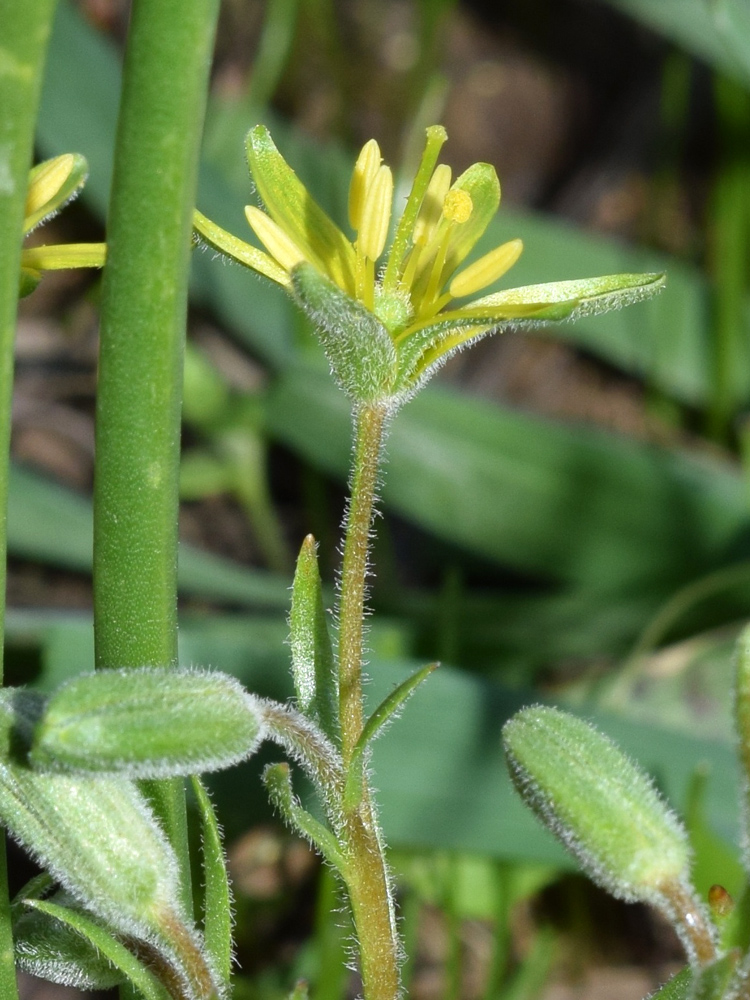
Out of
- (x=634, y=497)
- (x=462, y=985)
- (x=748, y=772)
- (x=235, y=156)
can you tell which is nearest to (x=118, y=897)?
(x=748, y=772)

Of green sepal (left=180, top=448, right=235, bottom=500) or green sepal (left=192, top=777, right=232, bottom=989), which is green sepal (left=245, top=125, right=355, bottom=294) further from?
green sepal (left=180, top=448, right=235, bottom=500)

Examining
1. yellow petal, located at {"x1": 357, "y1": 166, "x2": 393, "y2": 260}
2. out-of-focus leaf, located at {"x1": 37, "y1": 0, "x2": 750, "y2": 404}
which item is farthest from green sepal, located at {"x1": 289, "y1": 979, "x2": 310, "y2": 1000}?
out-of-focus leaf, located at {"x1": 37, "y1": 0, "x2": 750, "y2": 404}

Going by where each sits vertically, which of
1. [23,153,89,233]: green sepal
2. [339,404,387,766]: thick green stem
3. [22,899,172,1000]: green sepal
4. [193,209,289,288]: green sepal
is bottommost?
[22,899,172,1000]: green sepal

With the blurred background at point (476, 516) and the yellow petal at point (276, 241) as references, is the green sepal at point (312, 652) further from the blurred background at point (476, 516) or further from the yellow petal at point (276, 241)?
the blurred background at point (476, 516)

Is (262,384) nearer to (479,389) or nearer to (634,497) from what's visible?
(479,389)

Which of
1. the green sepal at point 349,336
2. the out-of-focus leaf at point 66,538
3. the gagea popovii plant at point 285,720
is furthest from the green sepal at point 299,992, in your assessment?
the out-of-focus leaf at point 66,538

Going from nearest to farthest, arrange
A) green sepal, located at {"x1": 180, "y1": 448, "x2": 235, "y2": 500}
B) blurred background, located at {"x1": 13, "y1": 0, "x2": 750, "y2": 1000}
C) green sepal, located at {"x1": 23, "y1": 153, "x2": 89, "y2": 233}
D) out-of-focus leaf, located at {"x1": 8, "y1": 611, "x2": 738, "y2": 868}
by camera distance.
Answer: green sepal, located at {"x1": 23, "y1": 153, "x2": 89, "y2": 233} → out-of-focus leaf, located at {"x1": 8, "y1": 611, "x2": 738, "y2": 868} → blurred background, located at {"x1": 13, "y1": 0, "x2": 750, "y2": 1000} → green sepal, located at {"x1": 180, "y1": 448, "x2": 235, "y2": 500}

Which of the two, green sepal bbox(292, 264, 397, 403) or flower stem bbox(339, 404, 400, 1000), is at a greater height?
green sepal bbox(292, 264, 397, 403)
